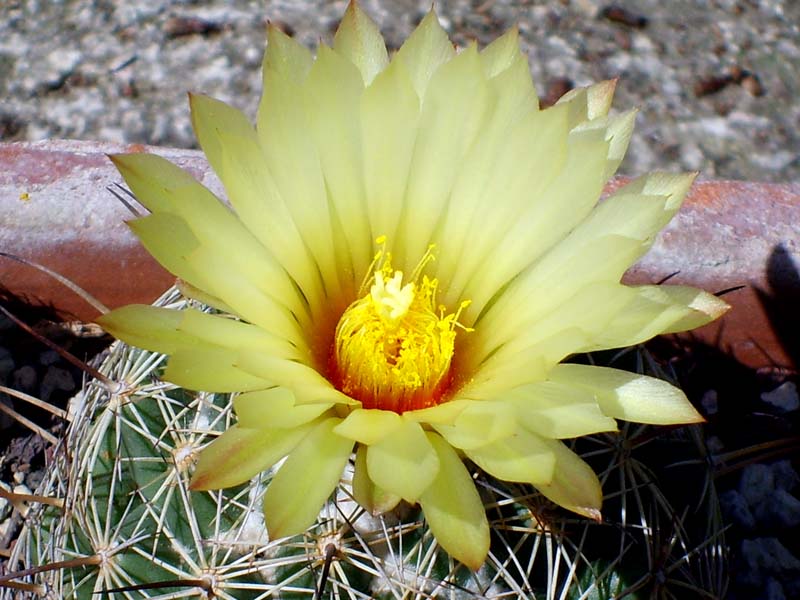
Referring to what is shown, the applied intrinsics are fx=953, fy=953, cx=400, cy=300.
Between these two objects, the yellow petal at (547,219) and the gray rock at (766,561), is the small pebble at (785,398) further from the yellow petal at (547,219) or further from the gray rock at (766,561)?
the yellow petal at (547,219)

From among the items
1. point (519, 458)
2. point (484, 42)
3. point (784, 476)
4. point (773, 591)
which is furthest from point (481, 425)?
point (484, 42)

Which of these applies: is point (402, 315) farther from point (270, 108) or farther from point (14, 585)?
point (14, 585)

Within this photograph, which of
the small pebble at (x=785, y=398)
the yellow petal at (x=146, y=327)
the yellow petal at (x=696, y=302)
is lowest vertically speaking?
the small pebble at (x=785, y=398)

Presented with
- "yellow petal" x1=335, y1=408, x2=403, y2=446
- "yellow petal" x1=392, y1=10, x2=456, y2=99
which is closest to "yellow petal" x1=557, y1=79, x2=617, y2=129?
"yellow petal" x1=392, y1=10, x2=456, y2=99

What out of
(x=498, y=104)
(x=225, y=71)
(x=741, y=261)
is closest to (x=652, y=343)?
(x=741, y=261)

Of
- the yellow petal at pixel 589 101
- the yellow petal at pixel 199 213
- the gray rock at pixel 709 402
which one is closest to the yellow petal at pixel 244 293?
the yellow petal at pixel 199 213

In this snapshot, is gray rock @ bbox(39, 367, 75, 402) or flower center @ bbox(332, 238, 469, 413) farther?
gray rock @ bbox(39, 367, 75, 402)

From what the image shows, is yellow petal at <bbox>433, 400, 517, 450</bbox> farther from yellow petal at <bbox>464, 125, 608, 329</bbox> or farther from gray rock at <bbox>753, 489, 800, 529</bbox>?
gray rock at <bbox>753, 489, 800, 529</bbox>
